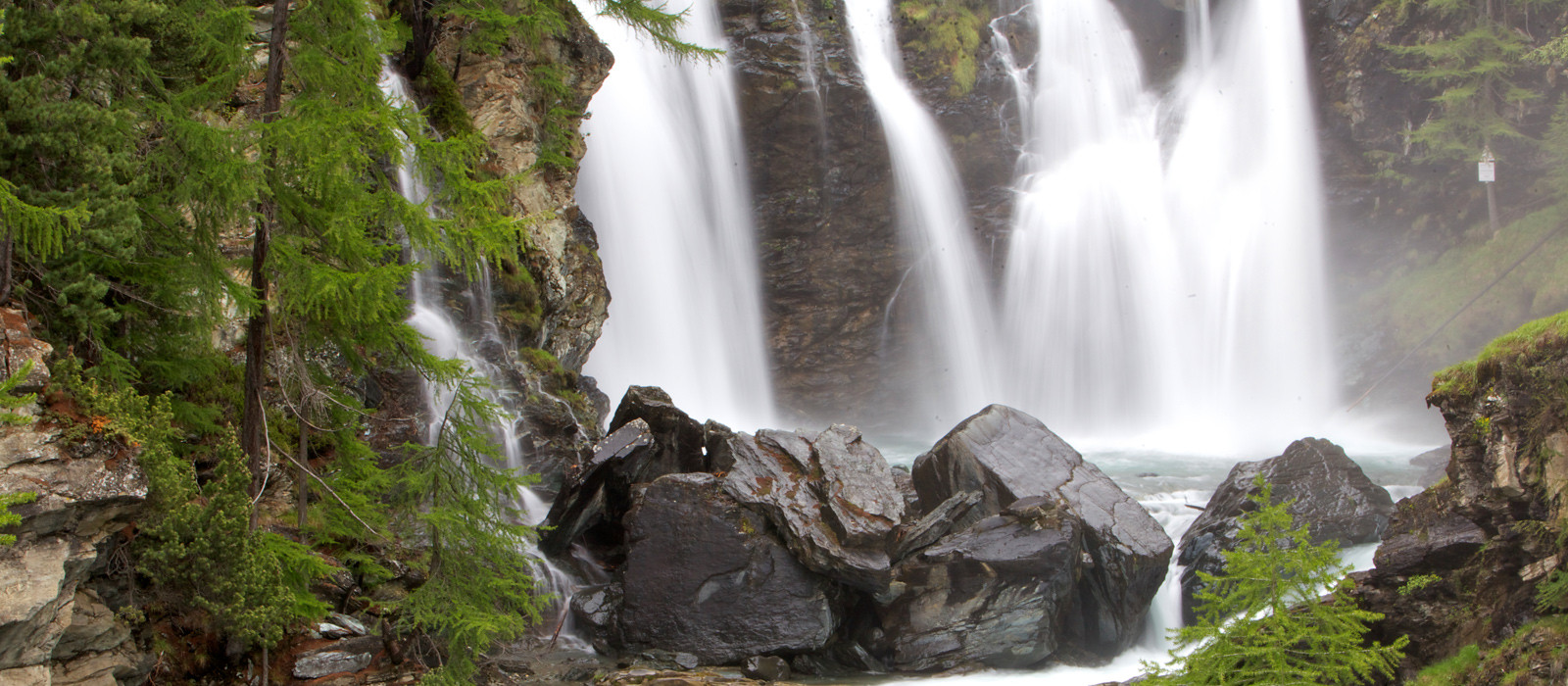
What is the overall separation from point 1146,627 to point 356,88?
10.6 metres

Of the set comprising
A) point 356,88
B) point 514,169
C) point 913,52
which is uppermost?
point 913,52

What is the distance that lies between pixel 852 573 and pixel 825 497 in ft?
3.55

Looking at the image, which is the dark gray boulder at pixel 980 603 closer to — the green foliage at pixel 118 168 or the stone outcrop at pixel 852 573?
the stone outcrop at pixel 852 573

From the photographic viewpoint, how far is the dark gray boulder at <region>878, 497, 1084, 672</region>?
10.6 meters

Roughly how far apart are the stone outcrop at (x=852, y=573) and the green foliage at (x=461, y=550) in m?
2.81

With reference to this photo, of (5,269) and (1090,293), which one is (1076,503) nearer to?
(5,269)

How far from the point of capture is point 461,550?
7.66 metres

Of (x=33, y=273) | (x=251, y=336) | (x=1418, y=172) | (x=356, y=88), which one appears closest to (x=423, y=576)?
(x=251, y=336)

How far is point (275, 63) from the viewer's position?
661cm

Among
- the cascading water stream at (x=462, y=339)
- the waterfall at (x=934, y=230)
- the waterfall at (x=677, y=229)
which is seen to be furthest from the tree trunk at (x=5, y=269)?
the waterfall at (x=934, y=230)

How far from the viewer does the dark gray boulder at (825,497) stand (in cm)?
1045

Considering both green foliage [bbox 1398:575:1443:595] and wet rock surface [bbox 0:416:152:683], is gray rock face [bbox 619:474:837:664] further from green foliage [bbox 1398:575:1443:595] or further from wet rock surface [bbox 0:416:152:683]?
green foliage [bbox 1398:575:1443:595]

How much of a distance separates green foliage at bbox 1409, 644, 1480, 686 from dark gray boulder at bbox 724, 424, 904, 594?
16.6ft

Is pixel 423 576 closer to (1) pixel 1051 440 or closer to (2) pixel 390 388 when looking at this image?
(2) pixel 390 388
